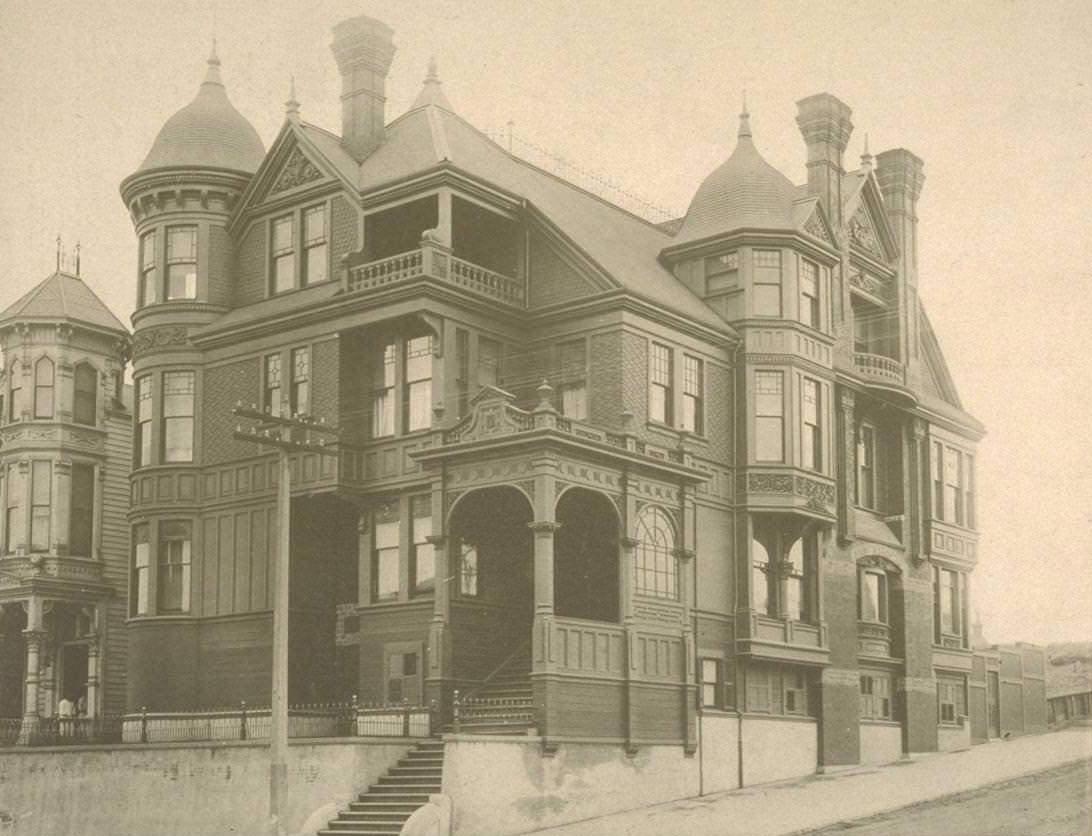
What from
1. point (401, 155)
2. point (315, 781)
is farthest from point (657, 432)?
point (315, 781)

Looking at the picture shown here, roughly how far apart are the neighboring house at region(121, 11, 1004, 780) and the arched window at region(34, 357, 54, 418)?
7.96 m

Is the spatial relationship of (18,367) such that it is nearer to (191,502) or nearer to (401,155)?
(191,502)

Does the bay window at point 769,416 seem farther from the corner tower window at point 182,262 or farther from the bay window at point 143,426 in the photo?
the bay window at point 143,426

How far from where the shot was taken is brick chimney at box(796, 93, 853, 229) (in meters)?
44.4

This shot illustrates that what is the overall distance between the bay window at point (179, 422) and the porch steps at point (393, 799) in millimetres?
13072

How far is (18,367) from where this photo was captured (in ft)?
160

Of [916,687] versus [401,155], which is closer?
[401,155]

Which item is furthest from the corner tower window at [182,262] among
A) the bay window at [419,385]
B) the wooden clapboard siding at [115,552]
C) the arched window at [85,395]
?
the wooden clapboard siding at [115,552]

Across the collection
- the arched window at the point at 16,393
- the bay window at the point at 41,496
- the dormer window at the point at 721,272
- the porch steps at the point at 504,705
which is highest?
the dormer window at the point at 721,272

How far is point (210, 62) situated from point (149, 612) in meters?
15.0

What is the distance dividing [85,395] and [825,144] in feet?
76.9

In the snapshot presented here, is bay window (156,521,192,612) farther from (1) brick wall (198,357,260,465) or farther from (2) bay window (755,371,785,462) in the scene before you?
(2) bay window (755,371,785,462)

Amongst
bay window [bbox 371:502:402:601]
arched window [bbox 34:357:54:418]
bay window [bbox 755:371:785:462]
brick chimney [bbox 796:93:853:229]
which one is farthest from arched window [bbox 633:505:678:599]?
arched window [bbox 34:357:54:418]

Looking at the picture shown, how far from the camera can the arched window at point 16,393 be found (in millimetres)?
48500
